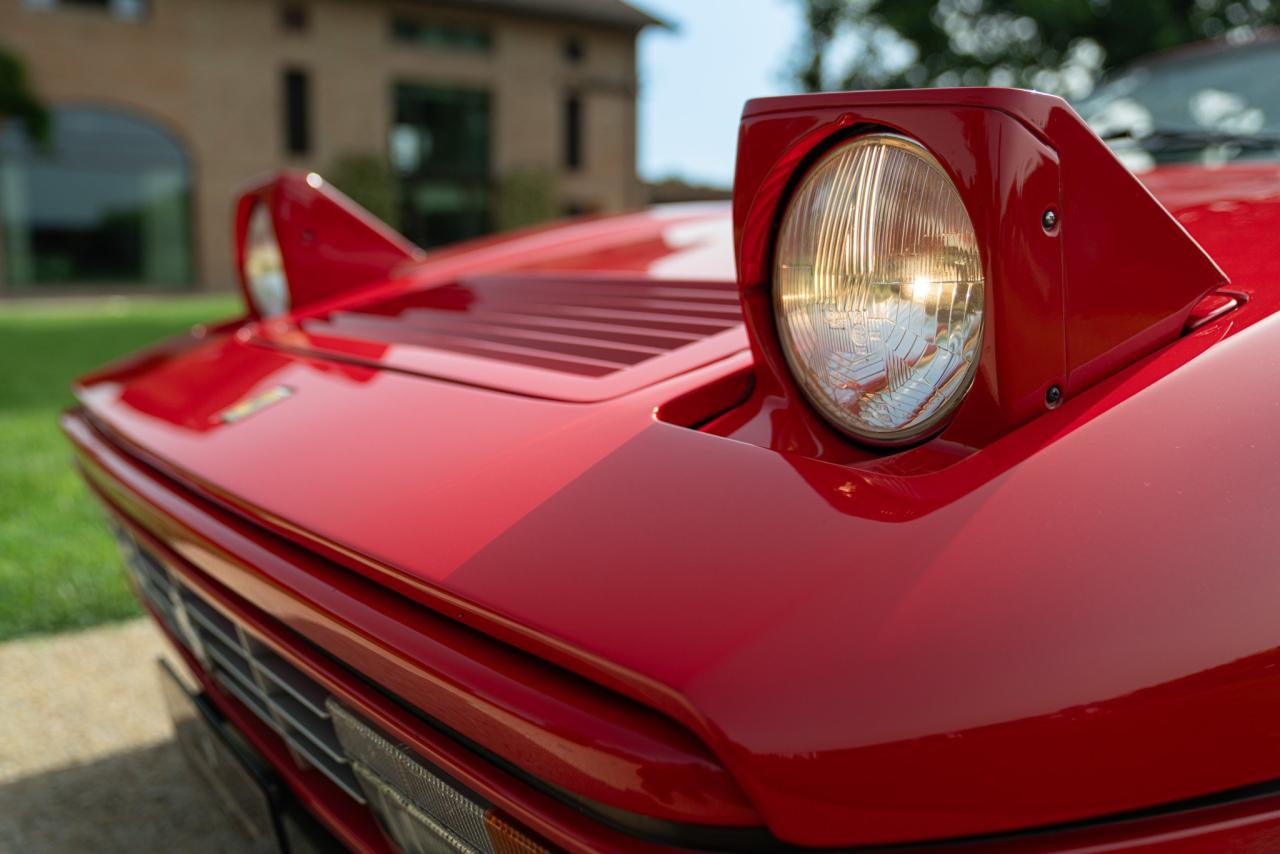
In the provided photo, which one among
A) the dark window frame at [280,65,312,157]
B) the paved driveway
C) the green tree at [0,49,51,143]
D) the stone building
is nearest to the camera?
the paved driveway

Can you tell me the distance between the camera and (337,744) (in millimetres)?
1154

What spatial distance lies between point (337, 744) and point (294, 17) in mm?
24969

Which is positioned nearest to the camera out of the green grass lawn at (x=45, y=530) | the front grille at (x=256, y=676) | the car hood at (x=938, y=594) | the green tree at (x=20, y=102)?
the car hood at (x=938, y=594)

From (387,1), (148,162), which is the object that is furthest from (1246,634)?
(387,1)

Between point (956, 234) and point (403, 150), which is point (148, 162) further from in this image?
point (956, 234)

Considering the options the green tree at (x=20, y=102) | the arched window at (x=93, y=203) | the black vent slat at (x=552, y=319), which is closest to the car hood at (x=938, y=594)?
the black vent slat at (x=552, y=319)

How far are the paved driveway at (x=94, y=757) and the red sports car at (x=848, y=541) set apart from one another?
791mm

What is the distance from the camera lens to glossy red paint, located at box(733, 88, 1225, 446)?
2.45 ft

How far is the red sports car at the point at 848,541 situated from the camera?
2.17 feet

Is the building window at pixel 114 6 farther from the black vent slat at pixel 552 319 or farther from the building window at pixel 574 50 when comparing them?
the black vent slat at pixel 552 319

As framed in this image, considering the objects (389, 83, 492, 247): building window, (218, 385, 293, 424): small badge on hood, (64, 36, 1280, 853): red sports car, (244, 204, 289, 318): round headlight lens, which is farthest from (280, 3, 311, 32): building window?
(64, 36, 1280, 853): red sports car

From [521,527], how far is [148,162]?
24107mm

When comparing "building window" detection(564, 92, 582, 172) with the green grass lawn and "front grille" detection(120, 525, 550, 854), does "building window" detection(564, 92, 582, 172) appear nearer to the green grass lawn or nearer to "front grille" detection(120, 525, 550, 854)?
the green grass lawn

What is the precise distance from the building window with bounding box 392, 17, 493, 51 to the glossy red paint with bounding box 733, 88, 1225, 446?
25673 mm
